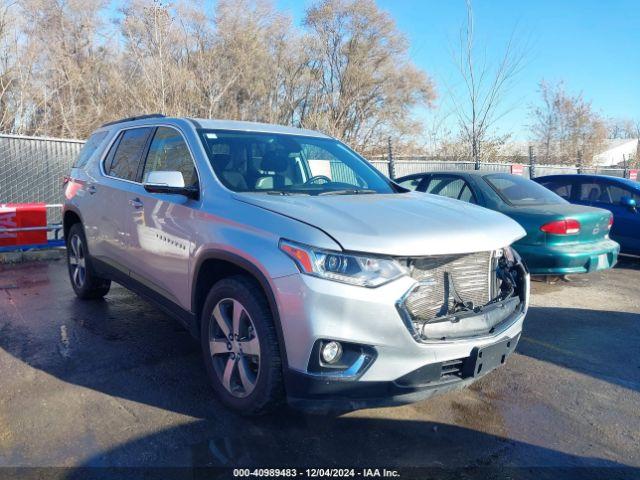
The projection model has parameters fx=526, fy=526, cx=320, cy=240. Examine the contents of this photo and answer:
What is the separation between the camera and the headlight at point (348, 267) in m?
2.68

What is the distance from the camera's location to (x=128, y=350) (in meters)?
4.39

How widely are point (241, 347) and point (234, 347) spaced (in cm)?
8

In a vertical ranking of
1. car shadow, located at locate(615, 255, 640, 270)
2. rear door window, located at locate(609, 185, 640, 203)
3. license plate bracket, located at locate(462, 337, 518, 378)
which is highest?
rear door window, located at locate(609, 185, 640, 203)

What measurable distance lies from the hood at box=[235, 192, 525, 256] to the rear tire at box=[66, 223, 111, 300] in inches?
118

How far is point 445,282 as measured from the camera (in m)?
2.93

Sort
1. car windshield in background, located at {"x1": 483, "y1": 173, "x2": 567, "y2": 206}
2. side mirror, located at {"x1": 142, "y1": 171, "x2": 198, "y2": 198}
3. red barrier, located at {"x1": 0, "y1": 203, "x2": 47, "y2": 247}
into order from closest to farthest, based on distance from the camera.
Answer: side mirror, located at {"x1": 142, "y1": 171, "x2": 198, "y2": 198}, car windshield in background, located at {"x1": 483, "y1": 173, "x2": 567, "y2": 206}, red barrier, located at {"x1": 0, "y1": 203, "x2": 47, "y2": 247}

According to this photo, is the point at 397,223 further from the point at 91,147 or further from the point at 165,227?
the point at 91,147

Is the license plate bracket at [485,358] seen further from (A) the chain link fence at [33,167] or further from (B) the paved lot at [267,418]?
(A) the chain link fence at [33,167]

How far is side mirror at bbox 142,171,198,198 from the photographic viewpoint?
345cm

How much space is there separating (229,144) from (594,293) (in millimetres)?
5219

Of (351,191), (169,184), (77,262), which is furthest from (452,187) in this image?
(77,262)

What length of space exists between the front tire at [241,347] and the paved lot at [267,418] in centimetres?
20

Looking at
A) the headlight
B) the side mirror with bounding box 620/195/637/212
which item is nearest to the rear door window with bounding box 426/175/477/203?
the side mirror with bounding box 620/195/637/212

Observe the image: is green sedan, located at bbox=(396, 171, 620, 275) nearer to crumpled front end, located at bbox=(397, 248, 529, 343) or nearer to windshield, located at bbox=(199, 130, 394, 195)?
windshield, located at bbox=(199, 130, 394, 195)
